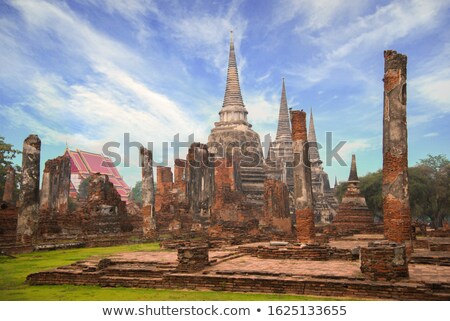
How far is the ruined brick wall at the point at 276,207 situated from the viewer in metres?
24.4

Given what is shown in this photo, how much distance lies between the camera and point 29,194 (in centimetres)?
1481

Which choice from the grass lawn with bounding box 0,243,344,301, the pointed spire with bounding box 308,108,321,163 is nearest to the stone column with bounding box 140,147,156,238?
the grass lawn with bounding box 0,243,344,301

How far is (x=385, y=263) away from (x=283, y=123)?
167 feet

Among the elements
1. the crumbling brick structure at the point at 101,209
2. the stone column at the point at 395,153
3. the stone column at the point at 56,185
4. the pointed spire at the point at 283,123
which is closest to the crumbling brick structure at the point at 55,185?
the stone column at the point at 56,185

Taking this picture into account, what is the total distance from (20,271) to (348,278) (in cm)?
667

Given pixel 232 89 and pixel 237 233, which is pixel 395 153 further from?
pixel 232 89

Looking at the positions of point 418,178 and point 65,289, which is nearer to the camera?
point 65,289

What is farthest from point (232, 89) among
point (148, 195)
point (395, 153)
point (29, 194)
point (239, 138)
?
point (395, 153)

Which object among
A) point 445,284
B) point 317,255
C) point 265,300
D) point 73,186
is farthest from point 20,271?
point 73,186

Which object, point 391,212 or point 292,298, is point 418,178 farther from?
point 292,298

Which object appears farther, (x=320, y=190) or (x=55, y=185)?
(x=320, y=190)

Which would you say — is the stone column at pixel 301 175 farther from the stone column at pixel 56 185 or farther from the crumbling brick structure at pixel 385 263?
the stone column at pixel 56 185

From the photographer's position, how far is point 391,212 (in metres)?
10.2

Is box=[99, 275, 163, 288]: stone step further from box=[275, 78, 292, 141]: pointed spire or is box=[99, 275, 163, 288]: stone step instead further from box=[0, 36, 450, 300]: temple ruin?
box=[275, 78, 292, 141]: pointed spire
